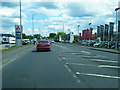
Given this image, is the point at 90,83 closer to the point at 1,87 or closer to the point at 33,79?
the point at 33,79

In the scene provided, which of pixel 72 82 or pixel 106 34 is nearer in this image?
pixel 72 82

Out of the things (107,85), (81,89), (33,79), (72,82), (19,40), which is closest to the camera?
(81,89)

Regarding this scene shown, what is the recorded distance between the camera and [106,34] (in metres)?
76.1

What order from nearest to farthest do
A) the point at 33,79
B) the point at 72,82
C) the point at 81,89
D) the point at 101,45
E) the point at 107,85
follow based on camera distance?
1. the point at 81,89
2. the point at 107,85
3. the point at 72,82
4. the point at 33,79
5. the point at 101,45

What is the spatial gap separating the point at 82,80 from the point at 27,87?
7.73 feet

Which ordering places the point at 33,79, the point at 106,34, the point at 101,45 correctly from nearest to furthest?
the point at 33,79
the point at 101,45
the point at 106,34

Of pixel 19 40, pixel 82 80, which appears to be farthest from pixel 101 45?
pixel 82 80

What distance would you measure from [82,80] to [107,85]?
1170 mm

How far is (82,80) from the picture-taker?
7898 mm

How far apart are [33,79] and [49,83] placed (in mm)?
1055

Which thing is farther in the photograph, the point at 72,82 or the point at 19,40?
the point at 19,40

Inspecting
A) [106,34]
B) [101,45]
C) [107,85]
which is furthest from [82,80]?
[106,34]

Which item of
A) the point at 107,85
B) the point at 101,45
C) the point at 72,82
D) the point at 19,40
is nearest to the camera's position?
the point at 107,85

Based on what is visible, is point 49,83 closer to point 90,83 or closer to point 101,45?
point 90,83
